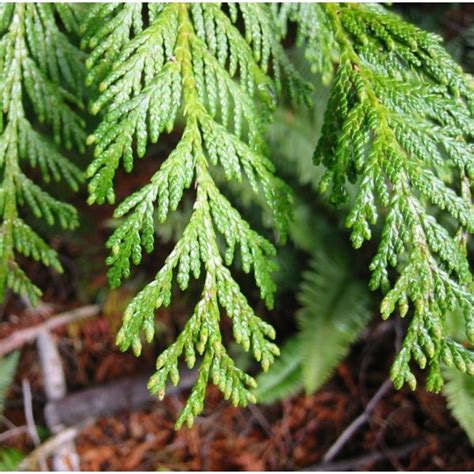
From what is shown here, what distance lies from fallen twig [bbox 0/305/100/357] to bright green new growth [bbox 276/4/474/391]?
2.67m

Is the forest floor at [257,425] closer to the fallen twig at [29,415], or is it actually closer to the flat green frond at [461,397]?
the fallen twig at [29,415]

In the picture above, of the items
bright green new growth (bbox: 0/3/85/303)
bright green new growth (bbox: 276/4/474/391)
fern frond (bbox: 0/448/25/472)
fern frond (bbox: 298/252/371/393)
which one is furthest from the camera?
fern frond (bbox: 298/252/371/393)

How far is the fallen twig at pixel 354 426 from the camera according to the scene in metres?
3.42

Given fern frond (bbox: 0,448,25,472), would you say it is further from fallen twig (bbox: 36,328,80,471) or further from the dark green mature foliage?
the dark green mature foliage

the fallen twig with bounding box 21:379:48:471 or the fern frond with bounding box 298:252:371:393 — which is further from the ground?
the fern frond with bounding box 298:252:371:393

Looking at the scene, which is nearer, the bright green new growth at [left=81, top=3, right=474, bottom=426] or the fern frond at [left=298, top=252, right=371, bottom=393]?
the bright green new growth at [left=81, top=3, right=474, bottom=426]

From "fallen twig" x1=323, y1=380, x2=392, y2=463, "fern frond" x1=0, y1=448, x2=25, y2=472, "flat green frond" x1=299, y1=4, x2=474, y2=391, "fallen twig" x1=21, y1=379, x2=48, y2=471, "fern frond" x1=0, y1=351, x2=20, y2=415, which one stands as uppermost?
"flat green frond" x1=299, y1=4, x2=474, y2=391

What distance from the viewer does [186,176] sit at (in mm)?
1637

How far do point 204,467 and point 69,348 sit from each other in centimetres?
124

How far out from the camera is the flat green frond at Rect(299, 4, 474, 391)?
149 cm

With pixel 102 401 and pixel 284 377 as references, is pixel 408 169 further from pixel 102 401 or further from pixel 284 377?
pixel 102 401

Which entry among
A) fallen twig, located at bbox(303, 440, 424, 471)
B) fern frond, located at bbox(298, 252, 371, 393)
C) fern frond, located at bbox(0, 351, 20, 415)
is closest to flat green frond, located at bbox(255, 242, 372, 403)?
fern frond, located at bbox(298, 252, 371, 393)

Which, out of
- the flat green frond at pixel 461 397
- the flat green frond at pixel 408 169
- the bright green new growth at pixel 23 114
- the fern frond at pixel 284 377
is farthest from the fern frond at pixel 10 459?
the flat green frond at pixel 408 169

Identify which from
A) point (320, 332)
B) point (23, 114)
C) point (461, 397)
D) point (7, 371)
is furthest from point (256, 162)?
point (7, 371)
